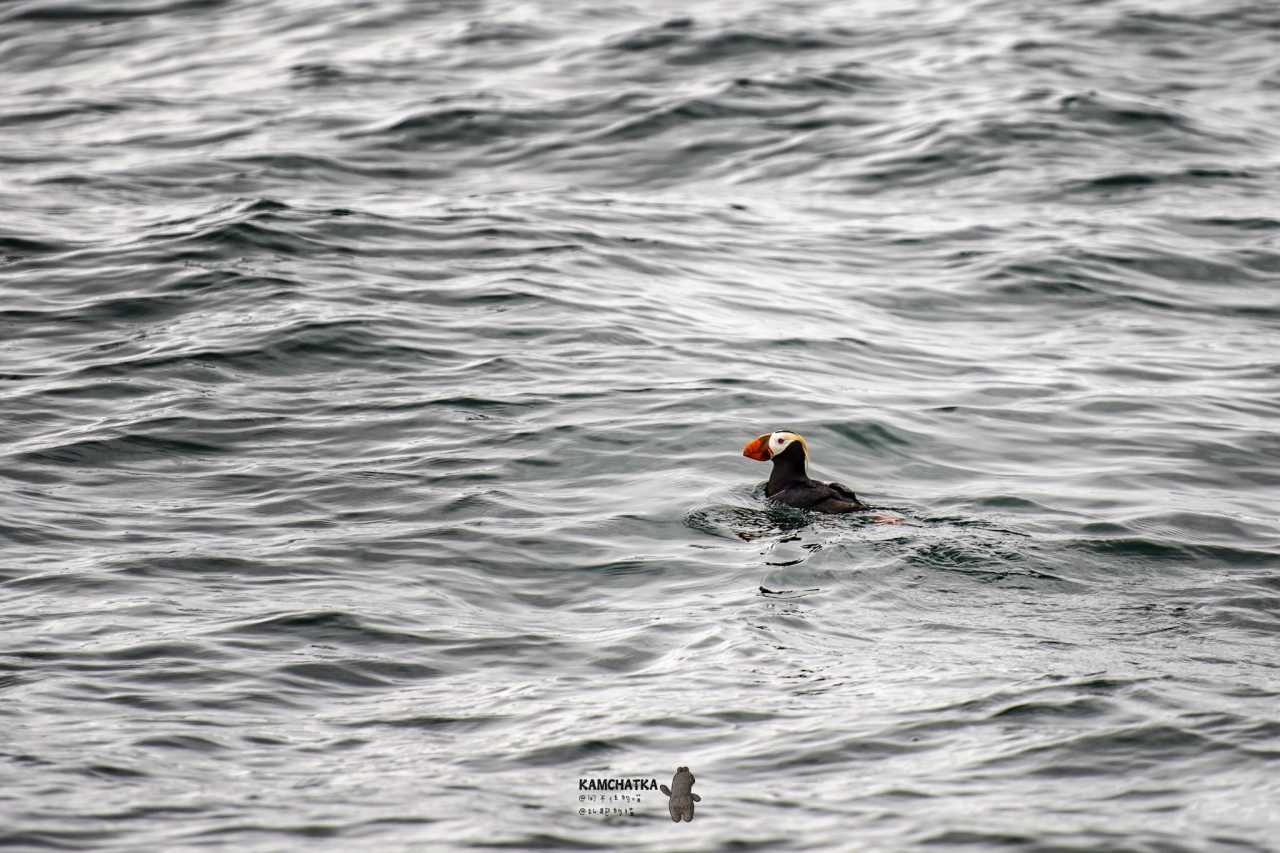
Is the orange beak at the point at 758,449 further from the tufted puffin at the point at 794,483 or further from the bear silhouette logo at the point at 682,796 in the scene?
the bear silhouette logo at the point at 682,796

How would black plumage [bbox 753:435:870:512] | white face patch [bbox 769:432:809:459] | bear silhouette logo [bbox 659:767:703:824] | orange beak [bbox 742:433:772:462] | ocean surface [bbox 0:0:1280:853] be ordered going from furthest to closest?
orange beak [bbox 742:433:772:462], white face patch [bbox 769:432:809:459], black plumage [bbox 753:435:870:512], ocean surface [bbox 0:0:1280:853], bear silhouette logo [bbox 659:767:703:824]

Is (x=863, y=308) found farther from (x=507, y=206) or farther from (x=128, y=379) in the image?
(x=128, y=379)

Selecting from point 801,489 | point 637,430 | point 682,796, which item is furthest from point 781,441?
point 682,796

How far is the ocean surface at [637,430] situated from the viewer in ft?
20.7

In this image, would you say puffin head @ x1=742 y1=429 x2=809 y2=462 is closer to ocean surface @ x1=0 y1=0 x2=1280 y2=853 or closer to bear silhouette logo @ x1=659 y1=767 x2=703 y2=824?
ocean surface @ x1=0 y1=0 x2=1280 y2=853

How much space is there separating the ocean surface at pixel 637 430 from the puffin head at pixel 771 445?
33cm

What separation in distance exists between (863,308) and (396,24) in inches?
434

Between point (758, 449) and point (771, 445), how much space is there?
0.11m

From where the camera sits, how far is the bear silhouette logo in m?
5.91

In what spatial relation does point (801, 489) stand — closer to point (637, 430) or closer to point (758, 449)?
point (758, 449)

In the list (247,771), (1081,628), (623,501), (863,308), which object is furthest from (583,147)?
(247,771)

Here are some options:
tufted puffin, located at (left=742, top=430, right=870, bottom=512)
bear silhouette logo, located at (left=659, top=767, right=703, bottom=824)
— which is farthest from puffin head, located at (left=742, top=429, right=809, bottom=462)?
bear silhouette logo, located at (left=659, top=767, right=703, bottom=824)

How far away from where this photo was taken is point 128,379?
11508mm

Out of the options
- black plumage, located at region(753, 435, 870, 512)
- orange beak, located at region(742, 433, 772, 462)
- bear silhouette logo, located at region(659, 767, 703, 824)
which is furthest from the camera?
orange beak, located at region(742, 433, 772, 462)
